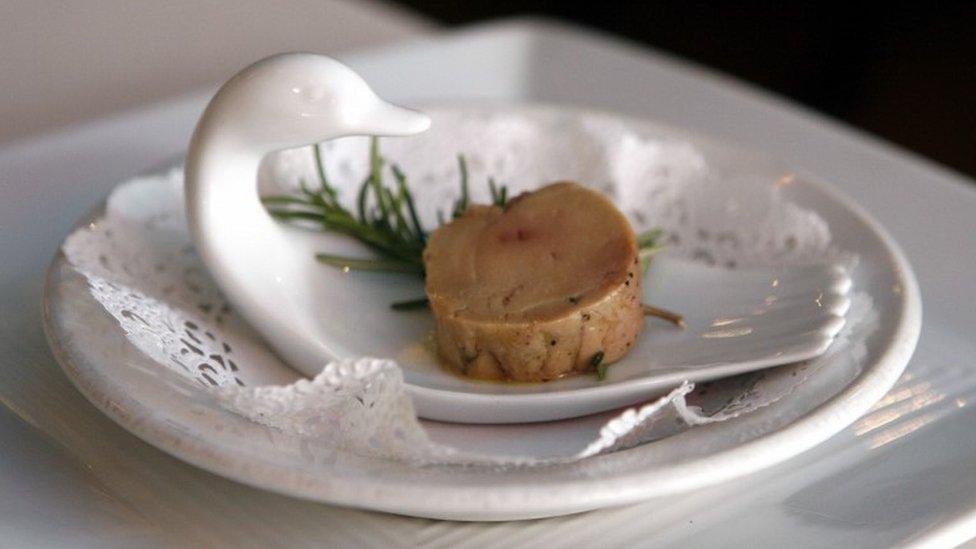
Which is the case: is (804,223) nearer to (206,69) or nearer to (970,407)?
(970,407)

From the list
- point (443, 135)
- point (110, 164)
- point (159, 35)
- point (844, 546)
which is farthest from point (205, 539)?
point (159, 35)

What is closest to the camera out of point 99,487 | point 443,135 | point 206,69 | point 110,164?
point 99,487

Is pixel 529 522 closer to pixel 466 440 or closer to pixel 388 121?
pixel 466 440

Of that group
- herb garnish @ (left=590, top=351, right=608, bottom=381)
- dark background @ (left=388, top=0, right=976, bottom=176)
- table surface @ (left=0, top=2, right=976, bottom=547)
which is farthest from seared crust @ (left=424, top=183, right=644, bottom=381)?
dark background @ (left=388, top=0, right=976, bottom=176)

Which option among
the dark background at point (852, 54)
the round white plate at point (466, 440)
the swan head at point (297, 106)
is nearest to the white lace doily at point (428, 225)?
the round white plate at point (466, 440)

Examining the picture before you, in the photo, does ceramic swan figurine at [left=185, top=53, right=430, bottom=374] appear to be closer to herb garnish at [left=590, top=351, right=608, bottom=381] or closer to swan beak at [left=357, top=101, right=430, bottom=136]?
swan beak at [left=357, top=101, right=430, bottom=136]

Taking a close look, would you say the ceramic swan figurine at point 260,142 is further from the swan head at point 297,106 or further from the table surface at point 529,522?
the table surface at point 529,522
